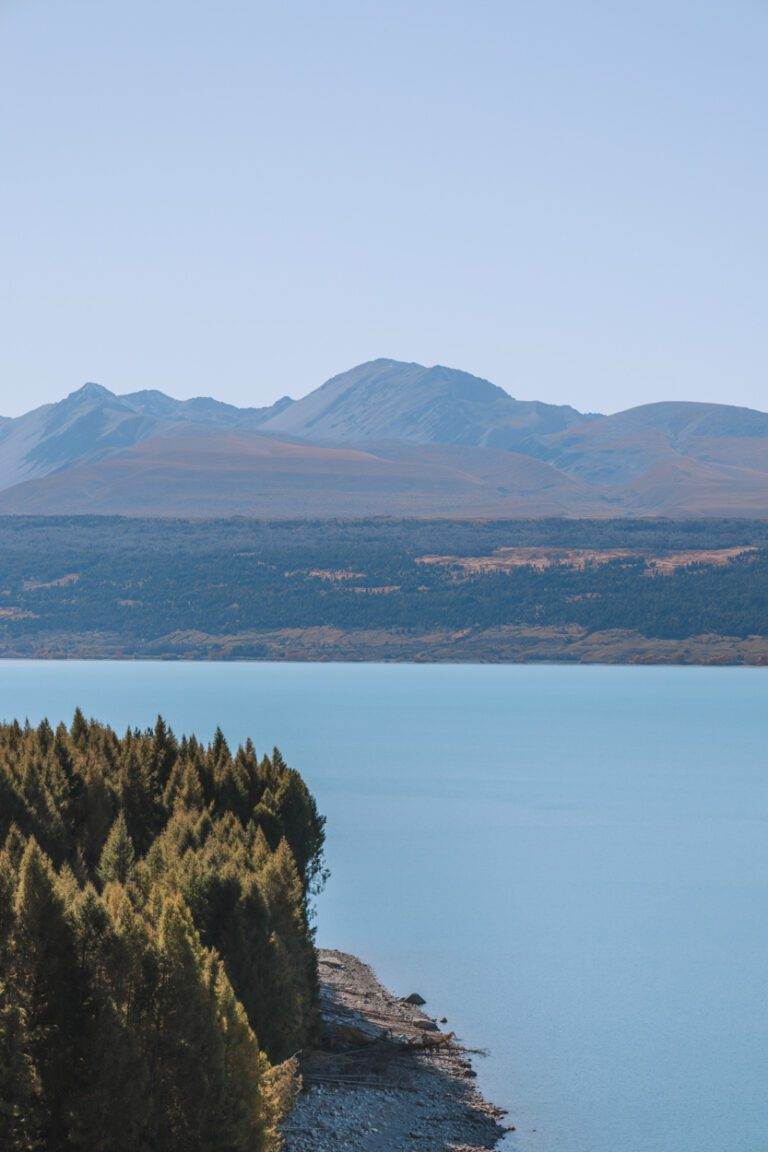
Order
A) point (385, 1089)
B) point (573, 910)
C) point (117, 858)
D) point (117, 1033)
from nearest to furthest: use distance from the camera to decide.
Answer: point (117, 1033)
point (385, 1089)
point (117, 858)
point (573, 910)

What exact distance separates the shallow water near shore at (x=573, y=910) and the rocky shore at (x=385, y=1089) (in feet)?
2.59

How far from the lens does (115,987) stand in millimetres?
17656

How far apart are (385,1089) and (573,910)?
2408 cm

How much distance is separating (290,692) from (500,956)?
505ft

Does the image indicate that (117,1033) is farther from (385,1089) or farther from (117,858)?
(385,1089)

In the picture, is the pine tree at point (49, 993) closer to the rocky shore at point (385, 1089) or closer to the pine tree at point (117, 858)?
the rocky shore at point (385, 1089)

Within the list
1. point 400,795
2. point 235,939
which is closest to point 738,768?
point 400,795

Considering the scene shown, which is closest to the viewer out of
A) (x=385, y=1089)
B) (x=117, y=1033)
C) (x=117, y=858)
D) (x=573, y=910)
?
(x=117, y=1033)

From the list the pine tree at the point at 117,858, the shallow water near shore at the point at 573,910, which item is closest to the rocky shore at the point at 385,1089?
the shallow water near shore at the point at 573,910

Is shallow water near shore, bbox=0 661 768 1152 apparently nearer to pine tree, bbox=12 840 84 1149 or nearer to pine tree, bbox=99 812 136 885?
pine tree, bbox=99 812 136 885

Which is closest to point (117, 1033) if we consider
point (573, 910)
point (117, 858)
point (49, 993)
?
point (49, 993)

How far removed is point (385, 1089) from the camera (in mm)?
27922

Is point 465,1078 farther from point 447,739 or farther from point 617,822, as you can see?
point 447,739

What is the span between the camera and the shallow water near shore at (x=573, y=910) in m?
30.7
